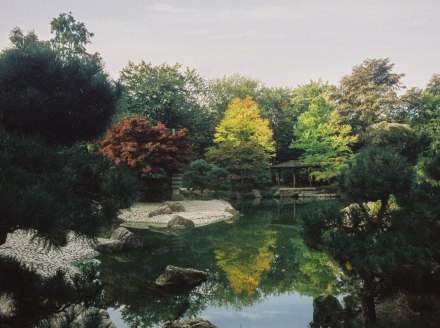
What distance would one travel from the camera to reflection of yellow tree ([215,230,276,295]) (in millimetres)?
6500

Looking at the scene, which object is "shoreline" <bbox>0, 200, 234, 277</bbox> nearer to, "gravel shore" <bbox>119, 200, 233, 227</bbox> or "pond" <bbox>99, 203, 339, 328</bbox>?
"gravel shore" <bbox>119, 200, 233, 227</bbox>

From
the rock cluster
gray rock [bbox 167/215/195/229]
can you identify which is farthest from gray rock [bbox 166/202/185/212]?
the rock cluster

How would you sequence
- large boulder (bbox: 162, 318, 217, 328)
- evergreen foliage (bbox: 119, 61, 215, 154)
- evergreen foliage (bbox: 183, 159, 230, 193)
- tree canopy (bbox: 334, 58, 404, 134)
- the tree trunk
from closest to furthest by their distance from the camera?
the tree trunk, large boulder (bbox: 162, 318, 217, 328), evergreen foliage (bbox: 183, 159, 230, 193), evergreen foliage (bbox: 119, 61, 215, 154), tree canopy (bbox: 334, 58, 404, 134)

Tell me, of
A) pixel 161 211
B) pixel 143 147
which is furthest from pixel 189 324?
pixel 143 147

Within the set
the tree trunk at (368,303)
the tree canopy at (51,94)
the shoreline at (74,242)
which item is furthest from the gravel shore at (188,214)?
the tree canopy at (51,94)

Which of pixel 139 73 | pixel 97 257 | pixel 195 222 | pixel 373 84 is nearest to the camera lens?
pixel 97 257

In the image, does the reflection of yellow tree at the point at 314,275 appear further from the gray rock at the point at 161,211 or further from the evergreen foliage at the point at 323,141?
the evergreen foliage at the point at 323,141

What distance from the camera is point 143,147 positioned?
1606cm

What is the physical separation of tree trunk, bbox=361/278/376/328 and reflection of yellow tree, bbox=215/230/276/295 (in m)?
2.43

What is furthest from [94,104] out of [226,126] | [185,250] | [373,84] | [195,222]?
[373,84]

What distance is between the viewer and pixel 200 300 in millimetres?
5652

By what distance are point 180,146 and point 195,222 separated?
4951 mm

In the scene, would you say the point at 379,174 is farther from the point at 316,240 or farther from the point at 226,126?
the point at 226,126

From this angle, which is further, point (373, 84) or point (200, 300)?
point (373, 84)
